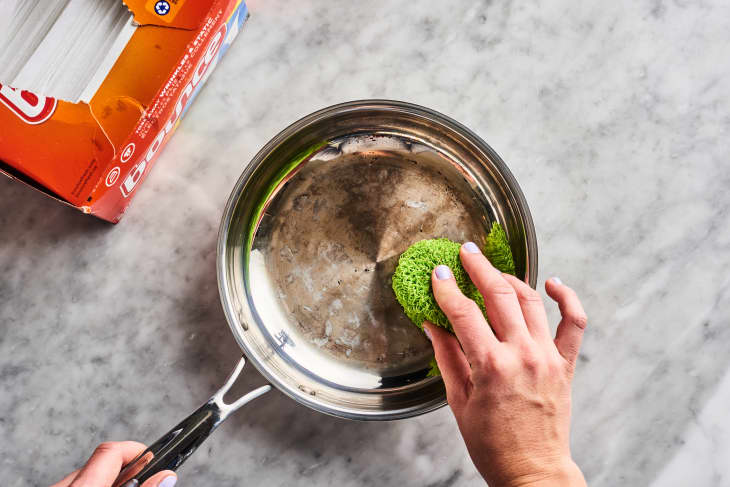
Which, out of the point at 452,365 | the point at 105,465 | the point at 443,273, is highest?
the point at 443,273

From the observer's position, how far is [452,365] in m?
0.67

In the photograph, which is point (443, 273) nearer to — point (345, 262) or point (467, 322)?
point (467, 322)

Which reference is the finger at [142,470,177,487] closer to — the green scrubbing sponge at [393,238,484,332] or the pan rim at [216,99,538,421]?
the pan rim at [216,99,538,421]

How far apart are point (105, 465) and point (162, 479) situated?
8cm

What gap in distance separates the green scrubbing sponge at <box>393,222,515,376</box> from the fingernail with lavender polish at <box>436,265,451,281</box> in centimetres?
2

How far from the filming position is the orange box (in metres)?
0.65

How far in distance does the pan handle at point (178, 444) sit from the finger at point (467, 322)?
0.87 feet

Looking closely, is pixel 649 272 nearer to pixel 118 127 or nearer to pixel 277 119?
pixel 277 119

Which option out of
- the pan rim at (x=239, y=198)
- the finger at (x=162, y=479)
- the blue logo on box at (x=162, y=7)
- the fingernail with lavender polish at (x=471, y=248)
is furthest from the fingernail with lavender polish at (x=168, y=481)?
the blue logo on box at (x=162, y=7)

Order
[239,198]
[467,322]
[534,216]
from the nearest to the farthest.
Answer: [467,322] → [239,198] → [534,216]

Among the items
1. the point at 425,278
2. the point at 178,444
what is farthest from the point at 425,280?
the point at 178,444

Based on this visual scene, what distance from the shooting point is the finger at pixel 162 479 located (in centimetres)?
61

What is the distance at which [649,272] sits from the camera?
838mm

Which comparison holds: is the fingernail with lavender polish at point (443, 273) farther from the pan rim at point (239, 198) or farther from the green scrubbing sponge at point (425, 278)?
the pan rim at point (239, 198)
